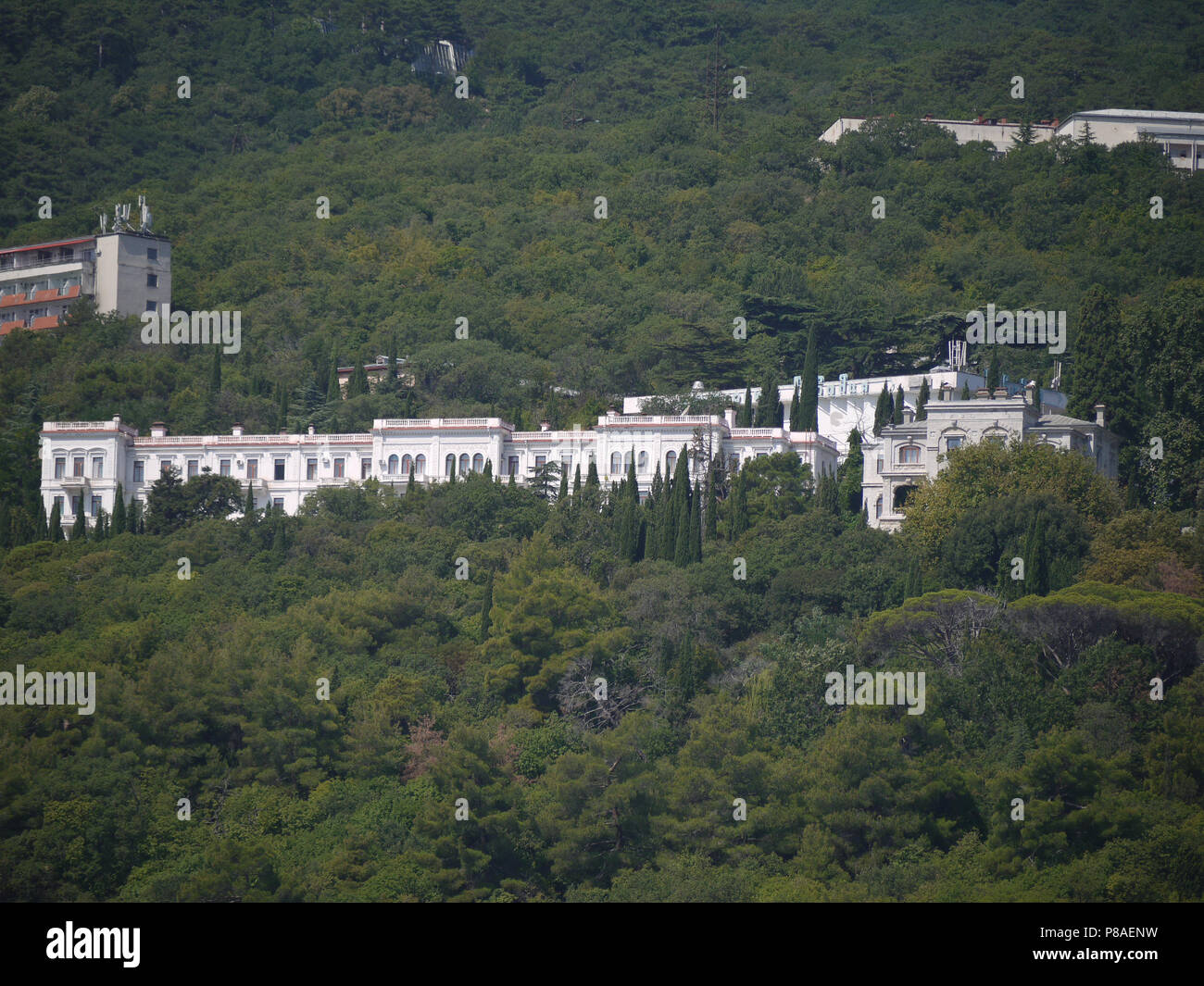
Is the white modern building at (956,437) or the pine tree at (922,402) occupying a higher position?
the pine tree at (922,402)

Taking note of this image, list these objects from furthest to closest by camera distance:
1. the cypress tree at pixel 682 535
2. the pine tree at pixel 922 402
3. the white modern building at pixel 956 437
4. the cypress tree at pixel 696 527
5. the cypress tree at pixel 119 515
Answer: the pine tree at pixel 922 402, the cypress tree at pixel 119 515, the white modern building at pixel 956 437, the cypress tree at pixel 696 527, the cypress tree at pixel 682 535

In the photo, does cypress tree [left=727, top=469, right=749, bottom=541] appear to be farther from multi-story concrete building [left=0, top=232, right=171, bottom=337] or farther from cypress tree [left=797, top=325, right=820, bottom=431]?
multi-story concrete building [left=0, top=232, right=171, bottom=337]

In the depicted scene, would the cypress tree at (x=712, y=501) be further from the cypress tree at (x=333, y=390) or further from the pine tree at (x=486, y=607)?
the cypress tree at (x=333, y=390)

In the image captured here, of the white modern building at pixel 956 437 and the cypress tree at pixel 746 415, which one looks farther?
the cypress tree at pixel 746 415

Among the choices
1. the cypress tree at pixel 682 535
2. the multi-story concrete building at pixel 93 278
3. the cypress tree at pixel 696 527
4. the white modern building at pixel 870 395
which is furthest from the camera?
the multi-story concrete building at pixel 93 278

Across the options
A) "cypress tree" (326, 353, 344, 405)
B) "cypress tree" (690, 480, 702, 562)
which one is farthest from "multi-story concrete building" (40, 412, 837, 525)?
"cypress tree" (690, 480, 702, 562)

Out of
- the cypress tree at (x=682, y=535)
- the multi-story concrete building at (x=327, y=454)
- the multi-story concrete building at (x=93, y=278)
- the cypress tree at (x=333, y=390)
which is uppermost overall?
the multi-story concrete building at (x=93, y=278)

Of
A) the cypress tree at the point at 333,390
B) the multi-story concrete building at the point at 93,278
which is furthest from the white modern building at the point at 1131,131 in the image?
the cypress tree at the point at 333,390
